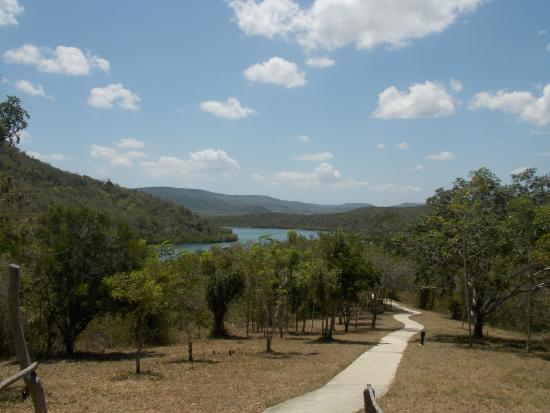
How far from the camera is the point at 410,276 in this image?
44188 millimetres

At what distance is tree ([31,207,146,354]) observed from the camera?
2164 cm

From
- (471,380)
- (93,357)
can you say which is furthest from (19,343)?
(93,357)

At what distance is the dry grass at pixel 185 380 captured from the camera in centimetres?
1182

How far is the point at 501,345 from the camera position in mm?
25797

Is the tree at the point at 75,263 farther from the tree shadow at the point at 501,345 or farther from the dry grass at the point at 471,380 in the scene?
the tree shadow at the point at 501,345

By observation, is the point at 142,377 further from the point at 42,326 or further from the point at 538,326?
the point at 538,326

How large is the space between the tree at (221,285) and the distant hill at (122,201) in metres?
49.5

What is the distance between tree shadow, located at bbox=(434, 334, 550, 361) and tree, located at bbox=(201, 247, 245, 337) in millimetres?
13717

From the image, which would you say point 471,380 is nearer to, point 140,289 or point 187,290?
point 187,290

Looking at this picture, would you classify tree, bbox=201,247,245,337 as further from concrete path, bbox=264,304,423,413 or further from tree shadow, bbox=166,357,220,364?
concrete path, bbox=264,304,423,413

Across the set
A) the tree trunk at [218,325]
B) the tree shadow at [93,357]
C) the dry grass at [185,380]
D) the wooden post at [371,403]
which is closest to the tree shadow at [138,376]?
the dry grass at [185,380]

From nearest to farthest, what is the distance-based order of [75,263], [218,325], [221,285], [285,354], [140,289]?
[140,289] < [285,354] < [75,263] < [221,285] < [218,325]

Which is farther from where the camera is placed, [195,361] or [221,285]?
[221,285]

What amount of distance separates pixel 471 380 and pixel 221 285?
22.0 metres
